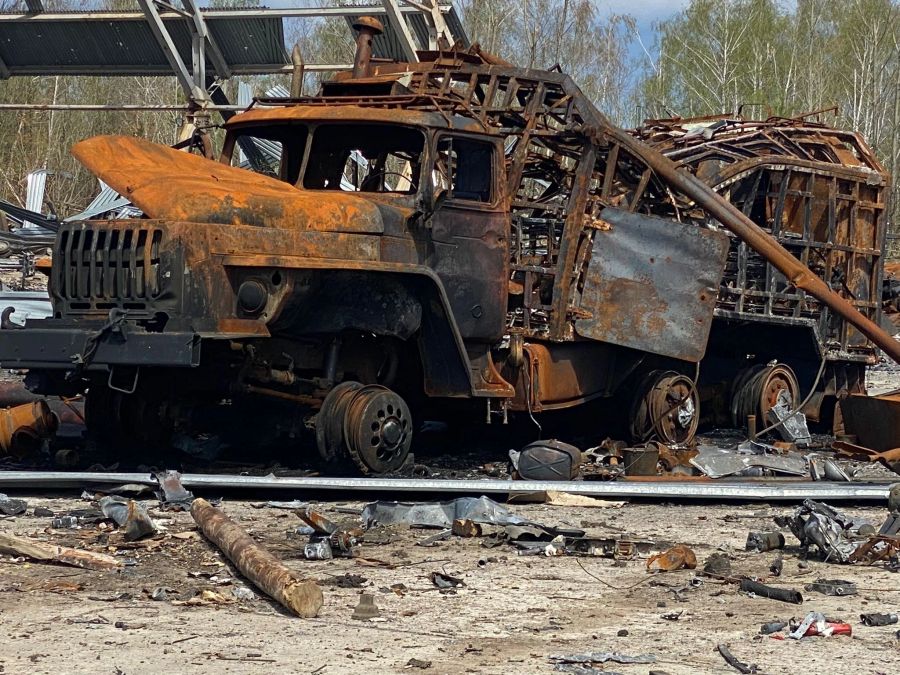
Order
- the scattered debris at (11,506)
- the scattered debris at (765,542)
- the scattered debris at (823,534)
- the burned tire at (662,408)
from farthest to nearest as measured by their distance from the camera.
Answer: the burned tire at (662,408), the scattered debris at (11,506), the scattered debris at (765,542), the scattered debris at (823,534)

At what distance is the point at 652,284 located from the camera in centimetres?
1153

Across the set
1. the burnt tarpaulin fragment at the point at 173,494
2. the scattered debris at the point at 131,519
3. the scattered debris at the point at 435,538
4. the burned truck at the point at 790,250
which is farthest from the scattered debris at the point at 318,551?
the burned truck at the point at 790,250

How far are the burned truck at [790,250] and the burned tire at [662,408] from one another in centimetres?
78

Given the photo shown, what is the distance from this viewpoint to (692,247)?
460 inches

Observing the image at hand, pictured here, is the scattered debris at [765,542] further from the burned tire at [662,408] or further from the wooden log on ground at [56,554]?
the burned tire at [662,408]

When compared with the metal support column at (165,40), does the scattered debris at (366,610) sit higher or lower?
lower

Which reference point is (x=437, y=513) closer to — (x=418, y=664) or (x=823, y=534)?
(x=823, y=534)

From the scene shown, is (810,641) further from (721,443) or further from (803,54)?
(803,54)

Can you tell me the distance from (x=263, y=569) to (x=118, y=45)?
54.7 ft

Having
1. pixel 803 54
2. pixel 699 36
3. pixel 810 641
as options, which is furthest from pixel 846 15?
pixel 810 641

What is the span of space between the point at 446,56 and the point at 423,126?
7.01 ft

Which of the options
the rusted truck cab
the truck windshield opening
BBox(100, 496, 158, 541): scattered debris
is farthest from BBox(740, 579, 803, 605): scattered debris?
the truck windshield opening

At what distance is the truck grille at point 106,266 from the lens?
8.95 meters

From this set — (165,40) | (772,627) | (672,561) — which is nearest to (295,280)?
(672,561)
